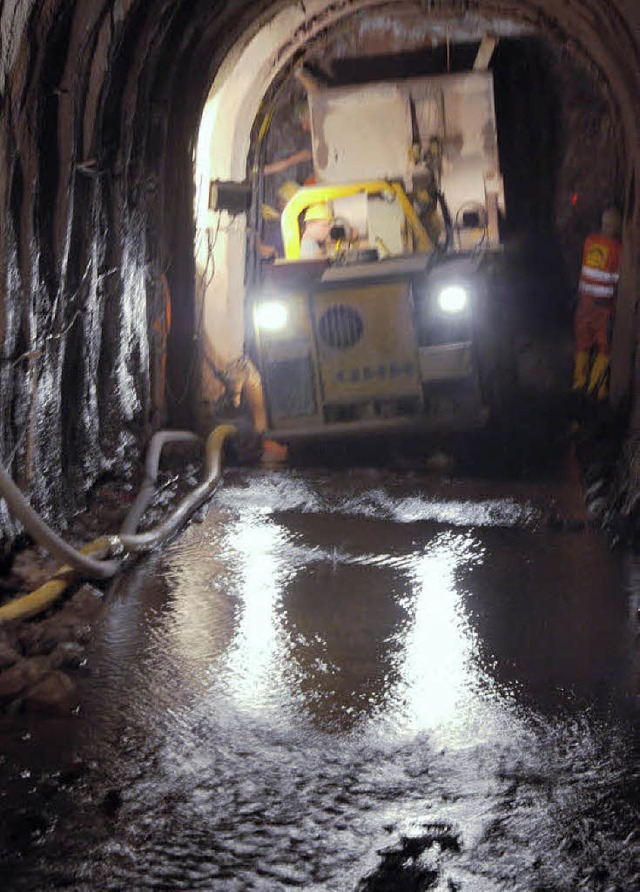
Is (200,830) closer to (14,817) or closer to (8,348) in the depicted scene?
(14,817)

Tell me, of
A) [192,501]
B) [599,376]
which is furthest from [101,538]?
[599,376]

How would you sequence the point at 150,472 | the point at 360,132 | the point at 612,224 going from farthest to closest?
the point at 360,132
the point at 612,224
the point at 150,472

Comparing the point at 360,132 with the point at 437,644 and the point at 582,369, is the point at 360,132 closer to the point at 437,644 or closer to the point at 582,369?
the point at 582,369

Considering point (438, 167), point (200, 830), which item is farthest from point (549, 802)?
point (438, 167)

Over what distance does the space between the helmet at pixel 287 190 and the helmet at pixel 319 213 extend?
336cm

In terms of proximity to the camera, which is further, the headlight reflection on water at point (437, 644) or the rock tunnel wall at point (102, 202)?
the rock tunnel wall at point (102, 202)

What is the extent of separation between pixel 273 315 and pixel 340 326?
0.58 metres

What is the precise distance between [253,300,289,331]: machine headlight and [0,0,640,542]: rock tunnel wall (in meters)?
0.88

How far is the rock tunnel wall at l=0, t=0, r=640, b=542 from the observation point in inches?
213

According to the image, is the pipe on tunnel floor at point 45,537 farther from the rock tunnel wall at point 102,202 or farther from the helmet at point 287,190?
the helmet at point 287,190

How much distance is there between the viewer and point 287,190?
14.0m

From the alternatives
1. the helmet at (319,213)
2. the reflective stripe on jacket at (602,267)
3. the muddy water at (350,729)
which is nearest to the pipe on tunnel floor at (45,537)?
the muddy water at (350,729)

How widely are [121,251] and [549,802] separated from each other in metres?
5.32

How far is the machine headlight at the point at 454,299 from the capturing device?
8.05m
